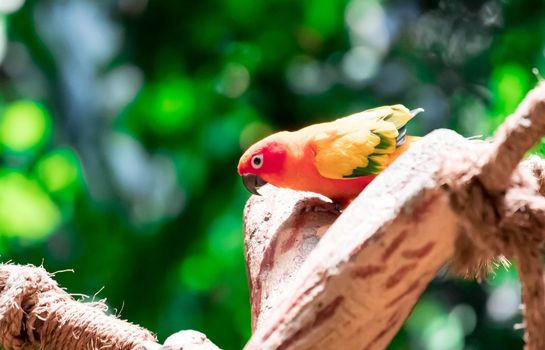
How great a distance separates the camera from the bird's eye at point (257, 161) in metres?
0.91

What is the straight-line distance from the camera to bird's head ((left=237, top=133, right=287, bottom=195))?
35.4 inches

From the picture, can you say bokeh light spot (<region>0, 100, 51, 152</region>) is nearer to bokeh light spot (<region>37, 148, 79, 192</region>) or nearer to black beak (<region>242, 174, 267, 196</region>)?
bokeh light spot (<region>37, 148, 79, 192</region>)

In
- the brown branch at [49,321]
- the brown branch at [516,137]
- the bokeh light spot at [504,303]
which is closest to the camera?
→ the brown branch at [516,137]

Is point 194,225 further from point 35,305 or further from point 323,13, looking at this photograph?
point 35,305

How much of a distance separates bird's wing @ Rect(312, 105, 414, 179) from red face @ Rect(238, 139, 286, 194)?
0.14ft

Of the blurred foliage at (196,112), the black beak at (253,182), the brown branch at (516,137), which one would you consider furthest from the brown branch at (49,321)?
the blurred foliage at (196,112)

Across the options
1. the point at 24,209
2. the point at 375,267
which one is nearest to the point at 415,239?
the point at 375,267

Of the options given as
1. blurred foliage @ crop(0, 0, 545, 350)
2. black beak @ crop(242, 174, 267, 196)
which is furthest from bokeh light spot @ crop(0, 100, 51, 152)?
black beak @ crop(242, 174, 267, 196)

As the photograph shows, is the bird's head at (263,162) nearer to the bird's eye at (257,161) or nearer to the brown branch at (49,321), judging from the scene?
the bird's eye at (257,161)

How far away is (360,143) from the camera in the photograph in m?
0.85

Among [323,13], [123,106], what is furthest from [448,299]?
[123,106]

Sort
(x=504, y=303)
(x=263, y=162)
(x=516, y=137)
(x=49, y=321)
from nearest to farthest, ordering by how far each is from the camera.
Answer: (x=516, y=137), (x=49, y=321), (x=263, y=162), (x=504, y=303)

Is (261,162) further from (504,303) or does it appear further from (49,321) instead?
(504,303)

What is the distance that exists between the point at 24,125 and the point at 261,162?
0.84m
